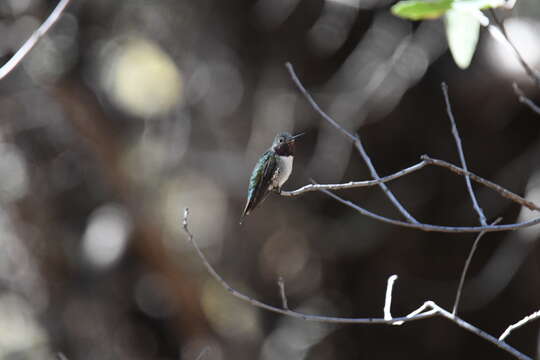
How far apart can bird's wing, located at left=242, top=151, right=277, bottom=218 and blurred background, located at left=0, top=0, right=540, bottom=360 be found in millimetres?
2119

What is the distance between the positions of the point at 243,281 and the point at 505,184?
104 inches

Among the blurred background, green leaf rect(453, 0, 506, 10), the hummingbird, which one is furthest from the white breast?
the blurred background

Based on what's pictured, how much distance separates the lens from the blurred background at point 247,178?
17.7 ft

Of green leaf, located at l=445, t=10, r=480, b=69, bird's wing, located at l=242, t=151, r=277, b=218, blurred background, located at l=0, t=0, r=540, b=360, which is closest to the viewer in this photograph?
green leaf, located at l=445, t=10, r=480, b=69

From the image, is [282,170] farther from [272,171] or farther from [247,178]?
[247,178]

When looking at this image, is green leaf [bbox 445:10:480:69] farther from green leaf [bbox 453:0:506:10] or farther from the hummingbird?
the hummingbird

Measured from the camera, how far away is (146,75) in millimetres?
8102

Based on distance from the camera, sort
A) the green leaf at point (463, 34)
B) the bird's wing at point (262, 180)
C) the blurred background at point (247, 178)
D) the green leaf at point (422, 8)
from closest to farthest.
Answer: the green leaf at point (422, 8), the green leaf at point (463, 34), the bird's wing at point (262, 180), the blurred background at point (247, 178)

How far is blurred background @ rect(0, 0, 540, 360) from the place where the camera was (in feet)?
17.7

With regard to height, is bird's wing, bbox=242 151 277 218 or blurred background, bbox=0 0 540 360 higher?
bird's wing, bbox=242 151 277 218

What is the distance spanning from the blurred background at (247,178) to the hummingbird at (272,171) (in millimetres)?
2061

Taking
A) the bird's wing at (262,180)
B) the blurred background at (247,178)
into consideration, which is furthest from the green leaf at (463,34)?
the blurred background at (247,178)

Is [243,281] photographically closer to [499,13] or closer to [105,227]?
[105,227]

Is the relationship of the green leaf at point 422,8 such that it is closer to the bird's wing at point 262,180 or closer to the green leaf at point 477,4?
the green leaf at point 477,4
